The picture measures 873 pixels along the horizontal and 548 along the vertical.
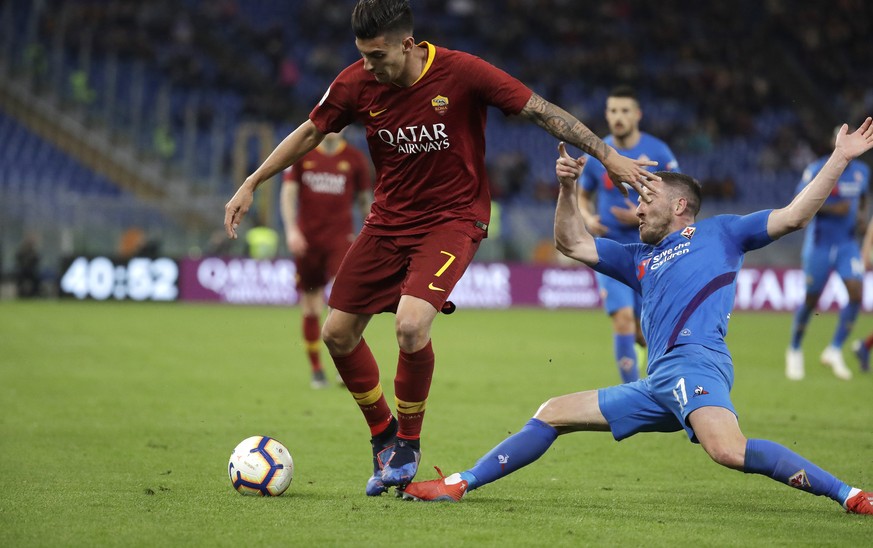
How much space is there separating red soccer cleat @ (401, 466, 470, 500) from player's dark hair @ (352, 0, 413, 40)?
7.35 ft

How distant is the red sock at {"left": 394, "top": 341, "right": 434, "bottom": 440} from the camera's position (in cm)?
612

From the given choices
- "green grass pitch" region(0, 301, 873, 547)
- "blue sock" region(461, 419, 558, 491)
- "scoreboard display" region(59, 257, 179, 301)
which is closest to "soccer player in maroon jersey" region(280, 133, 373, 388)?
"green grass pitch" region(0, 301, 873, 547)

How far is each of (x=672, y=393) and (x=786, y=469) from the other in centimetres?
63

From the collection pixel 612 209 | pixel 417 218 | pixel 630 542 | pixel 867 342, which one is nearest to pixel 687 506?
pixel 630 542

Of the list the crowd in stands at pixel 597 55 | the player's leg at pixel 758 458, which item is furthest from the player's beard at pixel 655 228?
the crowd in stands at pixel 597 55

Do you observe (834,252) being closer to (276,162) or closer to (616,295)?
(616,295)

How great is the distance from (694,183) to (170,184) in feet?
80.5

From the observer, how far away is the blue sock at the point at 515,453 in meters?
5.75

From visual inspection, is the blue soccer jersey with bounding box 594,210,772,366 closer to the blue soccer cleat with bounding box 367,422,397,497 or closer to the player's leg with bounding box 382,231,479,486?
the player's leg with bounding box 382,231,479,486

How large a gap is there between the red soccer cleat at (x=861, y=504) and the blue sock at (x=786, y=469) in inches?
3.5

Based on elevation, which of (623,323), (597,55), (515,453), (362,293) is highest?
(597,55)

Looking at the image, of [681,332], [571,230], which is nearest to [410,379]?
[571,230]

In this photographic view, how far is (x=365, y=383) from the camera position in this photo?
6398 millimetres

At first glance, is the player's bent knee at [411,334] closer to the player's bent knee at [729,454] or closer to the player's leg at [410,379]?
the player's leg at [410,379]
